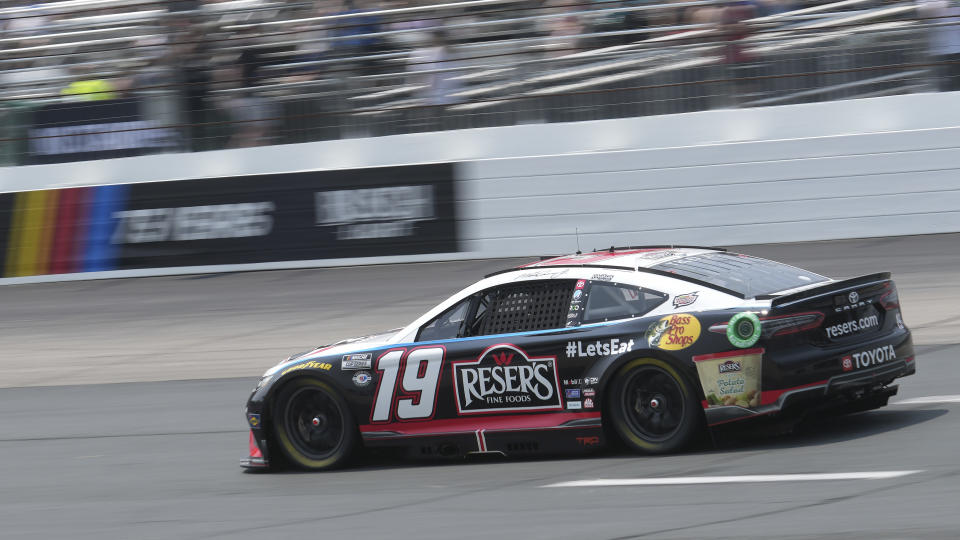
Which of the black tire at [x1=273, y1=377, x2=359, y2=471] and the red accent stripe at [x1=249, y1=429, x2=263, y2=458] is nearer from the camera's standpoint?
the black tire at [x1=273, y1=377, x2=359, y2=471]

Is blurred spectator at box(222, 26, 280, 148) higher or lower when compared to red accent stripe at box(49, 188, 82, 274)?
higher

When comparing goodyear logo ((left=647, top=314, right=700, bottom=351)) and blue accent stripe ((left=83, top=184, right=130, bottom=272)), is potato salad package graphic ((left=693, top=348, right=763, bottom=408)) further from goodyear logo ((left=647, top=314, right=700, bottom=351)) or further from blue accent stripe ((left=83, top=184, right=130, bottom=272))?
blue accent stripe ((left=83, top=184, right=130, bottom=272))

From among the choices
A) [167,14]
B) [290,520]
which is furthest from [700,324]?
[167,14]

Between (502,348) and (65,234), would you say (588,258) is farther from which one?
(65,234)

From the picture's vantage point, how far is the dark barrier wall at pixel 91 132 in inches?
777

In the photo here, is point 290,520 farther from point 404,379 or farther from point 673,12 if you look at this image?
point 673,12

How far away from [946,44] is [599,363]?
1080 centimetres

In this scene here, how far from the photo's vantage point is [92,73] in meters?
20.3

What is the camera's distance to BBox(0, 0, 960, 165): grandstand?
16.8m

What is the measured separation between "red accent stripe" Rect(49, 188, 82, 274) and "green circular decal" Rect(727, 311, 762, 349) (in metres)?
14.3

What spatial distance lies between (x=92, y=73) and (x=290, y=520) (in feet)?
49.3

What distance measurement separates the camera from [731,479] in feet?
21.5

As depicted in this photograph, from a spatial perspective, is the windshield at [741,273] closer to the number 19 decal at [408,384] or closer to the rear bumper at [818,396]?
the rear bumper at [818,396]

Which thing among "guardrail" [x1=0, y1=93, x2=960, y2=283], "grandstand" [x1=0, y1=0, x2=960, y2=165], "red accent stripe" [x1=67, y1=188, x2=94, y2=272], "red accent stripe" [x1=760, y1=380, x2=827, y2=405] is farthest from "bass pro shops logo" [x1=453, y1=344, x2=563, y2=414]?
"red accent stripe" [x1=67, y1=188, x2=94, y2=272]
